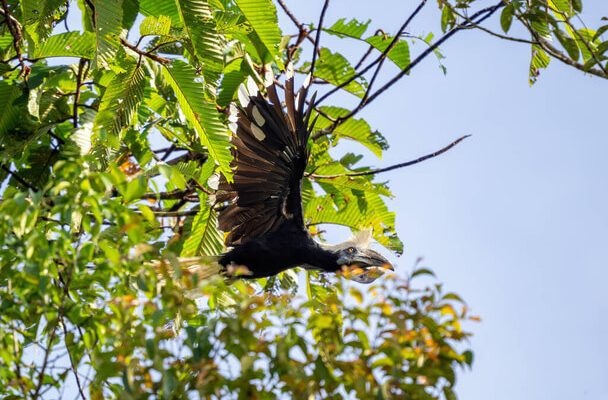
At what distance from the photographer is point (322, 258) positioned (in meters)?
5.51

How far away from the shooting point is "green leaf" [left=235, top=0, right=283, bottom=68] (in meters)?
4.62

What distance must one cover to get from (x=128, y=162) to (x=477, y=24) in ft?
7.21

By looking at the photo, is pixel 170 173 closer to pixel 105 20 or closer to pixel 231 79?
pixel 105 20

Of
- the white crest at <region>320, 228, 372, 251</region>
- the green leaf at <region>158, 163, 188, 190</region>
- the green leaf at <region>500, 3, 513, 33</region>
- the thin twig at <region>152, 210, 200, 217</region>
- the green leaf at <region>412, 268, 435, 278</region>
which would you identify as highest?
the thin twig at <region>152, 210, 200, 217</region>

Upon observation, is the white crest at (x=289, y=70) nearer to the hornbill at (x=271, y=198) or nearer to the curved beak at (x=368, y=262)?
the hornbill at (x=271, y=198)

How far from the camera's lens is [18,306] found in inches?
117

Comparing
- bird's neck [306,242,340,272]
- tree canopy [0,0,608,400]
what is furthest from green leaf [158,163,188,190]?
bird's neck [306,242,340,272]

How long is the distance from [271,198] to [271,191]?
5cm

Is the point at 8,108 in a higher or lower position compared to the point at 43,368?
higher

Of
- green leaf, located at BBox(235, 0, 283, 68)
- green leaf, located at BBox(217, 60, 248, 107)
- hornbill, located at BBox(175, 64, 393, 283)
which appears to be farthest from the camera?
hornbill, located at BBox(175, 64, 393, 283)

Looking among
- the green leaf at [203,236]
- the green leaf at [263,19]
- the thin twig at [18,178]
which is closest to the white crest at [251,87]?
the green leaf at [263,19]

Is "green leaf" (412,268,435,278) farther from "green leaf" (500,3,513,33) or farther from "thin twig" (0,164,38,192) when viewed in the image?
"thin twig" (0,164,38,192)

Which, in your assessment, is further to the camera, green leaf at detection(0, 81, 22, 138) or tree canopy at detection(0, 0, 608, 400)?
green leaf at detection(0, 81, 22, 138)

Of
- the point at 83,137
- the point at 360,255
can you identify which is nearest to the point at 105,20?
the point at 83,137
